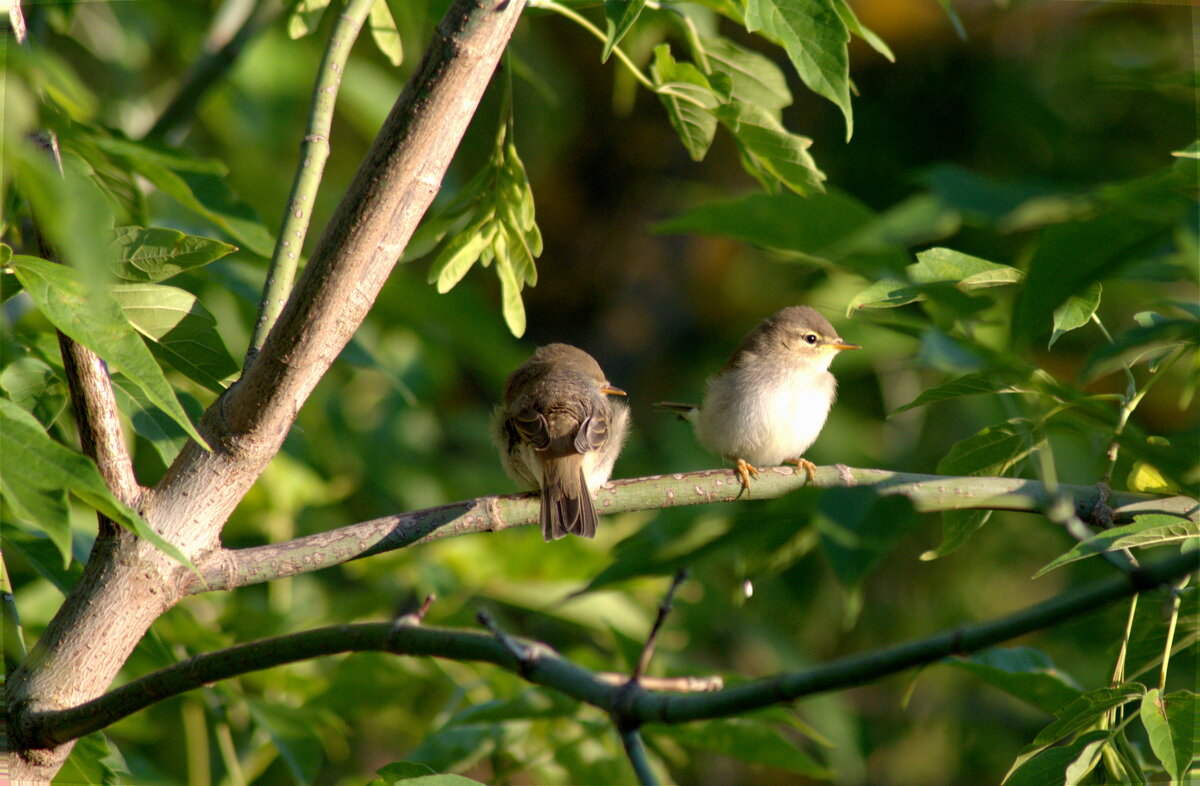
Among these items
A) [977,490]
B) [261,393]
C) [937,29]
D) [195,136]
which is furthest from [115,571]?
[937,29]

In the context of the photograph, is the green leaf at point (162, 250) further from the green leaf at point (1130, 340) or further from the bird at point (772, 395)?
the bird at point (772, 395)

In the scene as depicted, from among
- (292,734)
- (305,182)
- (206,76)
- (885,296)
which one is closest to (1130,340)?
(885,296)

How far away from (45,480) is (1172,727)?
1625mm

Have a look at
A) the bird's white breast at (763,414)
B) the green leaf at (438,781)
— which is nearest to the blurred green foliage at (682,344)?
the green leaf at (438,781)

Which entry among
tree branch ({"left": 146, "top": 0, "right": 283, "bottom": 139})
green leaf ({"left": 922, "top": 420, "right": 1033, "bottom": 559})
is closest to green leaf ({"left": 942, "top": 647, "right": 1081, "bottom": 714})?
green leaf ({"left": 922, "top": 420, "right": 1033, "bottom": 559})

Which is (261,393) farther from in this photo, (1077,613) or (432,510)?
(1077,613)

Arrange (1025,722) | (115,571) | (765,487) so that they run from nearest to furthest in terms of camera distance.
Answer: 1. (115,571)
2. (765,487)
3. (1025,722)

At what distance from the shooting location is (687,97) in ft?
7.30

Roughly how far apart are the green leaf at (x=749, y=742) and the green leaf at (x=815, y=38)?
1.51 meters

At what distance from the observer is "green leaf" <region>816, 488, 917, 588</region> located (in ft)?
3.30

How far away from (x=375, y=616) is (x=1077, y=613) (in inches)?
122

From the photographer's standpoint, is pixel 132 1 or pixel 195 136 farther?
pixel 195 136

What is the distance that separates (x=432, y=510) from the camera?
6.36 feet

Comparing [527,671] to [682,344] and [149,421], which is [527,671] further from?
[682,344]
